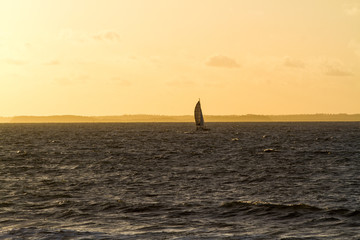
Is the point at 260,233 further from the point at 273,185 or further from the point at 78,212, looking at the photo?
the point at 273,185

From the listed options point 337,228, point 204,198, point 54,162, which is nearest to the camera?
point 337,228

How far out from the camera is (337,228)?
2538 cm

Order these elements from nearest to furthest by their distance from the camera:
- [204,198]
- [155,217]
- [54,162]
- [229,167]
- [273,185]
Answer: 1. [155,217]
2. [204,198]
3. [273,185]
4. [229,167]
5. [54,162]

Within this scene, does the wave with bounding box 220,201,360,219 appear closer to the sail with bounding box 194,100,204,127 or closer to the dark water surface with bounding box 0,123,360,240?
the dark water surface with bounding box 0,123,360,240

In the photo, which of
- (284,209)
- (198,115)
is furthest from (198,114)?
(284,209)

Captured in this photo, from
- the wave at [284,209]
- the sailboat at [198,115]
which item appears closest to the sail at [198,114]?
the sailboat at [198,115]

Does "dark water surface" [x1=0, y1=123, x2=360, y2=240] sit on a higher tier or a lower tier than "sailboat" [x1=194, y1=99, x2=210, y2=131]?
lower

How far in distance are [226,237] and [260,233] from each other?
6.71ft

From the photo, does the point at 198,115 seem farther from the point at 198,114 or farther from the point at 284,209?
the point at 284,209

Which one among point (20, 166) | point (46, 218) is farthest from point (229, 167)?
point (46, 218)

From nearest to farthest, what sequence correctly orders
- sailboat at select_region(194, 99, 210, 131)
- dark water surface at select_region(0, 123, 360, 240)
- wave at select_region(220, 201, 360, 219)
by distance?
dark water surface at select_region(0, 123, 360, 240) < wave at select_region(220, 201, 360, 219) < sailboat at select_region(194, 99, 210, 131)

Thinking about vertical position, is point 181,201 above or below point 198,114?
below

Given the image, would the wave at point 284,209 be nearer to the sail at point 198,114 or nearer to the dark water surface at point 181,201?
the dark water surface at point 181,201

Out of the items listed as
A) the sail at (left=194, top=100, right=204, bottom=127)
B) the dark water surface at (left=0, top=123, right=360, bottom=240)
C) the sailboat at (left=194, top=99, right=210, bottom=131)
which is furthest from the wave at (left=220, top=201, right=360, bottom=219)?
the sail at (left=194, top=100, right=204, bottom=127)
